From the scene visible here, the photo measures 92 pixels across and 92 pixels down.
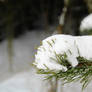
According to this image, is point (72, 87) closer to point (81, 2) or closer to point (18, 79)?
point (18, 79)

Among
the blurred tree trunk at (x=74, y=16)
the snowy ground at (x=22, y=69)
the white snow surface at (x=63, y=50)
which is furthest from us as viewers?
the blurred tree trunk at (x=74, y=16)

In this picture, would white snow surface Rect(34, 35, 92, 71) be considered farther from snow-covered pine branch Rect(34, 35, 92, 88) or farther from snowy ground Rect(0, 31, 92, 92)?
snowy ground Rect(0, 31, 92, 92)

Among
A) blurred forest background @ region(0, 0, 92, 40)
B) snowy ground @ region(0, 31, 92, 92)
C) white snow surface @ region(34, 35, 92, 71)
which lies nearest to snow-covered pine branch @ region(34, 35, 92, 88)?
white snow surface @ region(34, 35, 92, 71)

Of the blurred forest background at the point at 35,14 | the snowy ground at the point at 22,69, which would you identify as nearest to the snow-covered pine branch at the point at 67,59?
the snowy ground at the point at 22,69

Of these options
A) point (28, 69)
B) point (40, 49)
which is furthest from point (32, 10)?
point (40, 49)

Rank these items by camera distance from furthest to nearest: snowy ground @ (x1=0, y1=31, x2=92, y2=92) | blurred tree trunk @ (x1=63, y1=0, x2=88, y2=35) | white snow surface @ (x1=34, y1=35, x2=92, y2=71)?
blurred tree trunk @ (x1=63, y1=0, x2=88, y2=35), snowy ground @ (x1=0, y1=31, x2=92, y2=92), white snow surface @ (x1=34, y1=35, x2=92, y2=71)

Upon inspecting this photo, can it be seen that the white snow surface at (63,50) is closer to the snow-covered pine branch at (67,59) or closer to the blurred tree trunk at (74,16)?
the snow-covered pine branch at (67,59)

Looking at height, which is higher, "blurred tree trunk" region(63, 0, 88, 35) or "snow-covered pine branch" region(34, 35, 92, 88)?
"blurred tree trunk" region(63, 0, 88, 35)
